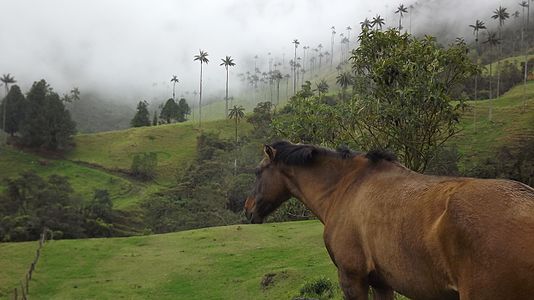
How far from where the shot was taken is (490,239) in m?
3.59

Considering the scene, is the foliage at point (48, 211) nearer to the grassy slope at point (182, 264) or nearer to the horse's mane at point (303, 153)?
the grassy slope at point (182, 264)

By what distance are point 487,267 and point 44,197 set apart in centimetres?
7125

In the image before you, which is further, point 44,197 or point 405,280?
point 44,197

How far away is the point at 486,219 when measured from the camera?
12.1 feet

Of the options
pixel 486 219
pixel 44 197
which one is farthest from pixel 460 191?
pixel 44 197

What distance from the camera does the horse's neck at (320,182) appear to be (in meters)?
6.35

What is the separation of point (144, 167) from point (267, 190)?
91853 millimetres

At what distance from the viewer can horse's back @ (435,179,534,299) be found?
345 cm

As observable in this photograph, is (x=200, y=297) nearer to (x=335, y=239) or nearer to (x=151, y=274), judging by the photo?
(x=151, y=274)

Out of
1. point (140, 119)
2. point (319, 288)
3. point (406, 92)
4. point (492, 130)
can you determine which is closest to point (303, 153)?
point (406, 92)

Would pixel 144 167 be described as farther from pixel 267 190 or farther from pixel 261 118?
pixel 267 190

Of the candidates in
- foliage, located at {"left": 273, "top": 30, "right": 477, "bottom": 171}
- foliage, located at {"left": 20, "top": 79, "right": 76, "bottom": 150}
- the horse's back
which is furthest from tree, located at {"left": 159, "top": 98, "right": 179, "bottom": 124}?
the horse's back

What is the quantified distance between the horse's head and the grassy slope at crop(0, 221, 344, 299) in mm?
17676

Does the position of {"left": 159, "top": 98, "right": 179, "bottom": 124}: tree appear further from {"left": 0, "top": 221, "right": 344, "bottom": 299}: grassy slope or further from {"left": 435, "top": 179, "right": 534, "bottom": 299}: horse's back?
{"left": 435, "top": 179, "right": 534, "bottom": 299}: horse's back
